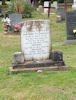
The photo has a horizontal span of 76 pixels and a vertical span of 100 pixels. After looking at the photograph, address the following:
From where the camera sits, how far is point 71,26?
37.8 feet

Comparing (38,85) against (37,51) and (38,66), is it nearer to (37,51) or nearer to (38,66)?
(38,66)

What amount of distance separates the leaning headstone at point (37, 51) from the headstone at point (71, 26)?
15.1 ft

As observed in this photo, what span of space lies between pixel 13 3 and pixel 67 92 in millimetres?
17964

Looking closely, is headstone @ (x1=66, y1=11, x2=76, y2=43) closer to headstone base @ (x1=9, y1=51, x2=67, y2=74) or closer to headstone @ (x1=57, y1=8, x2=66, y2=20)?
headstone base @ (x1=9, y1=51, x2=67, y2=74)

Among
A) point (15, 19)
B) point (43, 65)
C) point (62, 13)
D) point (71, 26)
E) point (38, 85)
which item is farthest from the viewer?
point (62, 13)

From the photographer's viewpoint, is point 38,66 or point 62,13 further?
point 62,13

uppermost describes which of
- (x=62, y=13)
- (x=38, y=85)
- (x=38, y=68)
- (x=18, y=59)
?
(x=62, y=13)

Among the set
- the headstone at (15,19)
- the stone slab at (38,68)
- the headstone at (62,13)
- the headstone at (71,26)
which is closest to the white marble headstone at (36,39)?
the stone slab at (38,68)

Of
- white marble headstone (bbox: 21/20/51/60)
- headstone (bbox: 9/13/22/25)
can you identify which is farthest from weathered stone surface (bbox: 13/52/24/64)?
headstone (bbox: 9/13/22/25)

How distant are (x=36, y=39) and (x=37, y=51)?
13.0 inches

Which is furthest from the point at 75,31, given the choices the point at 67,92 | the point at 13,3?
the point at 13,3

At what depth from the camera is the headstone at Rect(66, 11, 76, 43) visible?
11.4 metres

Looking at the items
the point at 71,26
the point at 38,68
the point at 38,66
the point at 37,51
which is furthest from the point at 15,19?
the point at 38,68

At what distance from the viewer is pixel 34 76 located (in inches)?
249
